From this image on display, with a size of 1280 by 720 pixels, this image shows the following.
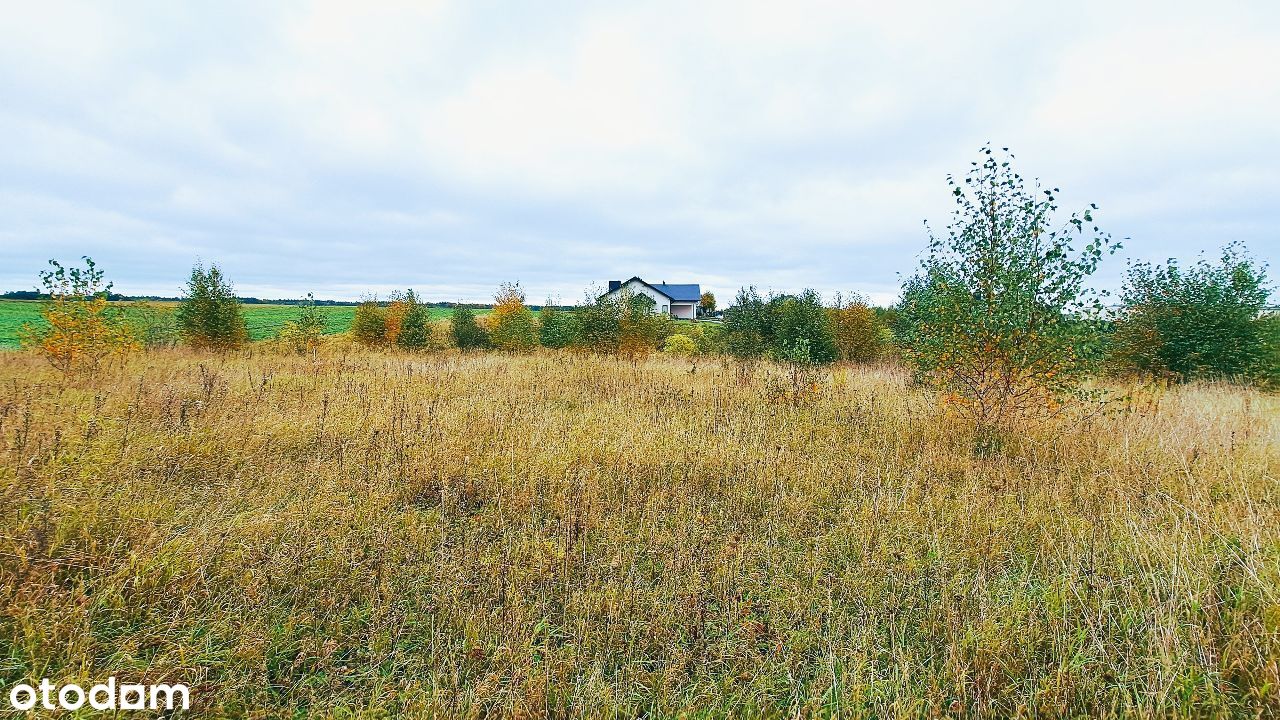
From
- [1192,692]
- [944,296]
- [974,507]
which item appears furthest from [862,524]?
[944,296]

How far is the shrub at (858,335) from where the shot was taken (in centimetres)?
2122

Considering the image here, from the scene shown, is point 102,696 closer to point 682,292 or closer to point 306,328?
point 306,328

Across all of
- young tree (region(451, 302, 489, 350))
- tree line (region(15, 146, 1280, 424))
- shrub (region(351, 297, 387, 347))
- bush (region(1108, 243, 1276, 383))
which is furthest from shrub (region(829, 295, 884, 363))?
shrub (region(351, 297, 387, 347))

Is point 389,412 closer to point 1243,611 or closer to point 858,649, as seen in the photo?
point 858,649

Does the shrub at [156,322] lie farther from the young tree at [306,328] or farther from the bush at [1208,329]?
the bush at [1208,329]

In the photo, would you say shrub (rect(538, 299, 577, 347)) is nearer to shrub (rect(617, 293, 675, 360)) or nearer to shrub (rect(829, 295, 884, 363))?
shrub (rect(617, 293, 675, 360))

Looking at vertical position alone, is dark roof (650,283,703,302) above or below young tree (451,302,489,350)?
above

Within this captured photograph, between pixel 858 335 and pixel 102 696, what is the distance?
76.3 ft

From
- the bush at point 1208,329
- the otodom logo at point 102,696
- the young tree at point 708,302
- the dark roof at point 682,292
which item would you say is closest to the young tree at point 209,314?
the otodom logo at point 102,696

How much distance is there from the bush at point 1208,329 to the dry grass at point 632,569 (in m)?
9.42

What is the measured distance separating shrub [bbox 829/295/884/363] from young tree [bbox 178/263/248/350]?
25.1 metres

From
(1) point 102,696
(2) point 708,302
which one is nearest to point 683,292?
(2) point 708,302

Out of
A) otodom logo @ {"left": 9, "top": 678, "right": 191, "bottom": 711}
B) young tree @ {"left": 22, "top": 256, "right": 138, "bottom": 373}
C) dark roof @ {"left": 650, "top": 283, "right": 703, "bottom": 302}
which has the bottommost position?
otodom logo @ {"left": 9, "top": 678, "right": 191, "bottom": 711}

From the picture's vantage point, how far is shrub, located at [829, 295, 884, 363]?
21219mm
